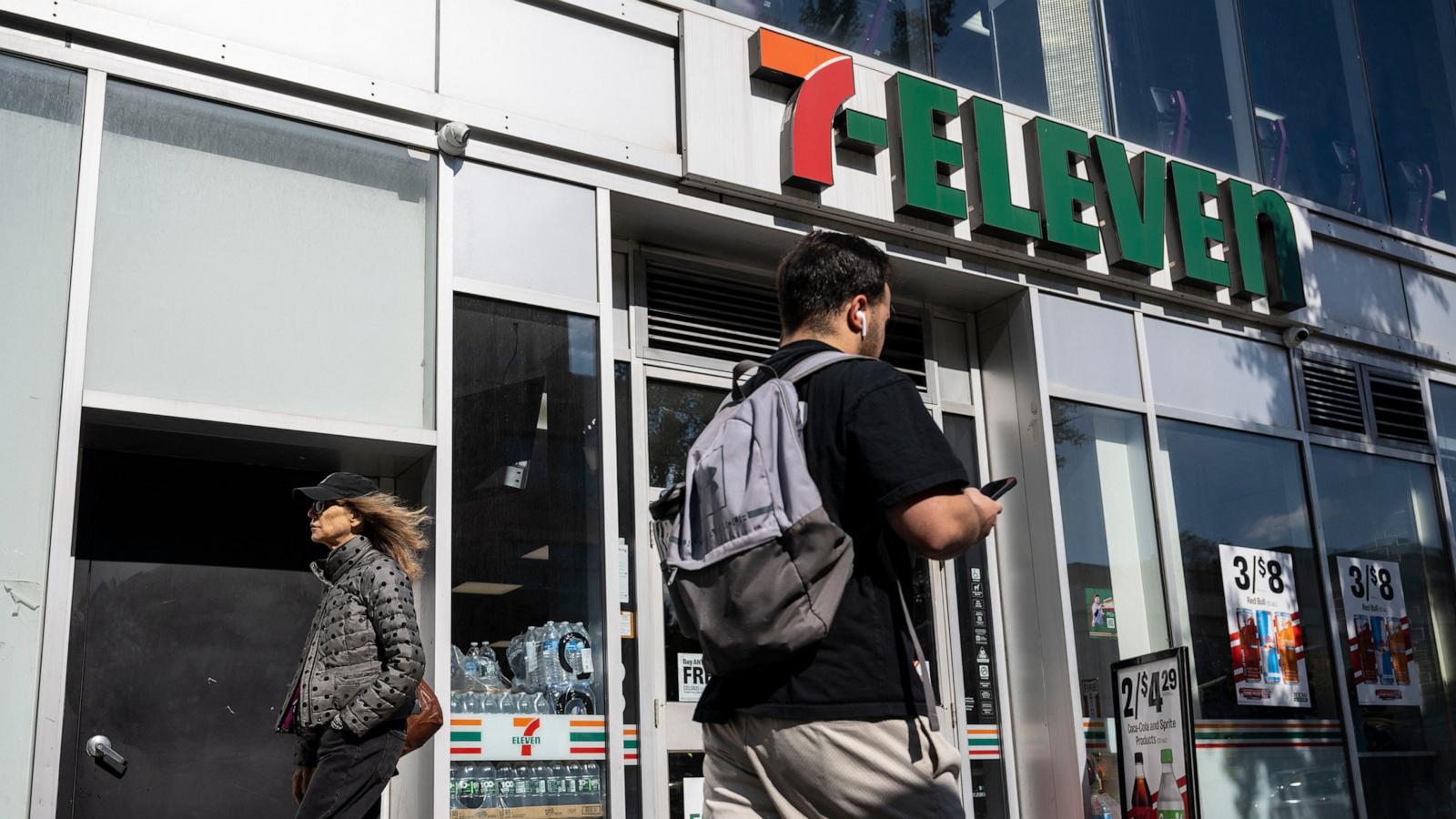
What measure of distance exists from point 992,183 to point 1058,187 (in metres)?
0.57

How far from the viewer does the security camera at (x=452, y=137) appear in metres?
6.38

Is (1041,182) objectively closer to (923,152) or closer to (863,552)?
(923,152)

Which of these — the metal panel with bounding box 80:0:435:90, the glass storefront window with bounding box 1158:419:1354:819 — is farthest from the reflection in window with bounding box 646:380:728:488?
the glass storefront window with bounding box 1158:419:1354:819

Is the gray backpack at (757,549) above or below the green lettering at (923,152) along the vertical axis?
below

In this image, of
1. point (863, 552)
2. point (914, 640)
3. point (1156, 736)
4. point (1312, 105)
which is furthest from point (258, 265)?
point (1312, 105)

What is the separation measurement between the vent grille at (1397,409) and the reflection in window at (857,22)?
4.44m

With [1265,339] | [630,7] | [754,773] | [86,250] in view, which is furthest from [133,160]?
[1265,339]

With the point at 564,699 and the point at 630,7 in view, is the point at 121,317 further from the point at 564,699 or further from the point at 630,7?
the point at 630,7

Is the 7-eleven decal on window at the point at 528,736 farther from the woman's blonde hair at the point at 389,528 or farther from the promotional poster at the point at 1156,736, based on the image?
the promotional poster at the point at 1156,736

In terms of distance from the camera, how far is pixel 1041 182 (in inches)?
333

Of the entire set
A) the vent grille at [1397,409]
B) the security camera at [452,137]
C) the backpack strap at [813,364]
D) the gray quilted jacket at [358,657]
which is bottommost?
the gray quilted jacket at [358,657]

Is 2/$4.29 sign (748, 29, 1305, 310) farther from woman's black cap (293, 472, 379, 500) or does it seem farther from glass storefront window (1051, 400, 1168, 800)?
woman's black cap (293, 472, 379, 500)

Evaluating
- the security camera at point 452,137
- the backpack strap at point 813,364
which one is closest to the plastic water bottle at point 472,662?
the security camera at point 452,137

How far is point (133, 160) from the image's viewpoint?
18.8ft
